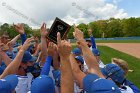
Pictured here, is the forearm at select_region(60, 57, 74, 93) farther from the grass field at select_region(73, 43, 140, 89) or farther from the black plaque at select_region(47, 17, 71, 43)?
the grass field at select_region(73, 43, 140, 89)

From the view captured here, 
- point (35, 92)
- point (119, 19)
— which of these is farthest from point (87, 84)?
point (119, 19)

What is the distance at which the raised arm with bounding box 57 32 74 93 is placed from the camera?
11.1 feet

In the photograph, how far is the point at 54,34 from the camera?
423 centimetres

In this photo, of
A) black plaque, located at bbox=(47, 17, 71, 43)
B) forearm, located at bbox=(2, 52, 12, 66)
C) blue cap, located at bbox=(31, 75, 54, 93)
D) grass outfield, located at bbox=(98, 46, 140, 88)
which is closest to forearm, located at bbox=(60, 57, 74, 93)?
blue cap, located at bbox=(31, 75, 54, 93)

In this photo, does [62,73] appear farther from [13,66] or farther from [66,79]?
[13,66]

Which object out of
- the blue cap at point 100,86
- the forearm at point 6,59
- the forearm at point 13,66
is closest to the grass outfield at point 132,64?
the forearm at point 6,59

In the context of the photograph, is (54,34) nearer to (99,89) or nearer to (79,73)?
(79,73)

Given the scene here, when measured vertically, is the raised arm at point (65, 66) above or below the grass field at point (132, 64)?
above

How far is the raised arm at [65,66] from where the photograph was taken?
11.1ft

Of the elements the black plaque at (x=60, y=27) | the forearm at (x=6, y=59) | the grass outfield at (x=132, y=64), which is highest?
the black plaque at (x=60, y=27)

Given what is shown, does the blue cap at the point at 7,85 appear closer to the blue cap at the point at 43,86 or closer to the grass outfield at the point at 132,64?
the blue cap at the point at 43,86

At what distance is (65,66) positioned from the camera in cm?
344

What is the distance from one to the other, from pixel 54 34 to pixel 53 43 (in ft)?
0.76

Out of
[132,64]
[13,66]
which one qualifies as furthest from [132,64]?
[13,66]
